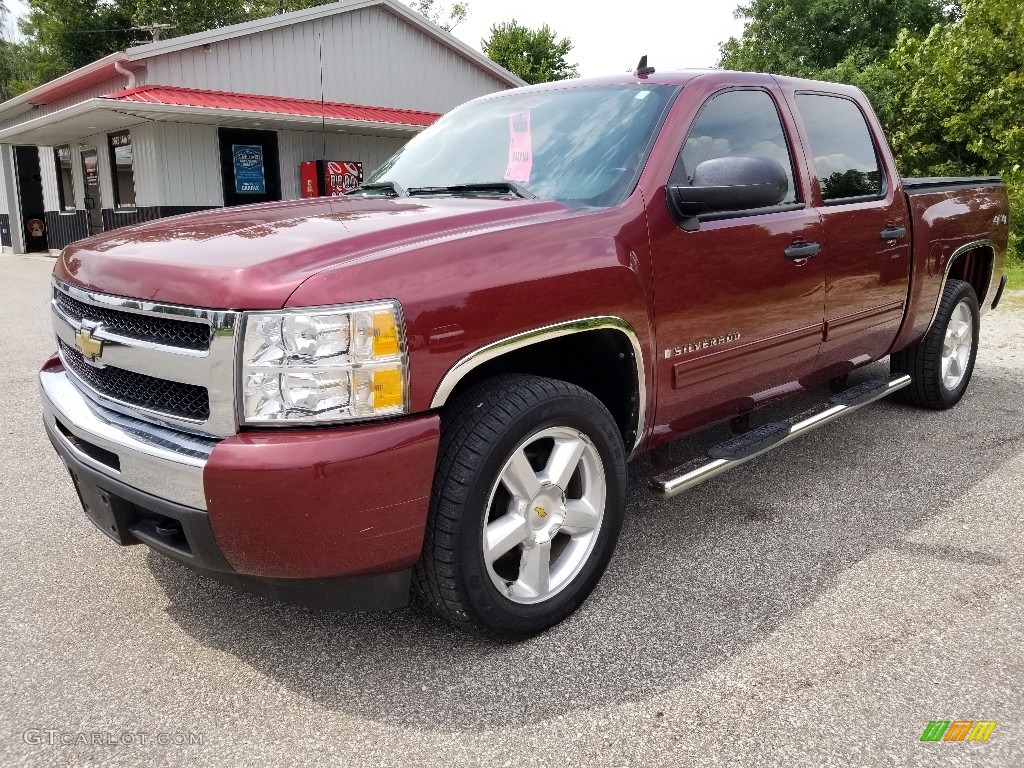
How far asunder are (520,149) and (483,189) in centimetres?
29

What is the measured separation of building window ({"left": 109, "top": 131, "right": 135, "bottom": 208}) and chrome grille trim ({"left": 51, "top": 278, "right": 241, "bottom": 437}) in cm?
1580

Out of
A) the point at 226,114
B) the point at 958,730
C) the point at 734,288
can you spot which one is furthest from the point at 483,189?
the point at 226,114

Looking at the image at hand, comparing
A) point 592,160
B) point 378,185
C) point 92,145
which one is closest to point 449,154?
point 378,185

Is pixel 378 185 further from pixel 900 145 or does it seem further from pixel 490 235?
pixel 900 145

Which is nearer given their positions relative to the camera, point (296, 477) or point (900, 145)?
point (296, 477)

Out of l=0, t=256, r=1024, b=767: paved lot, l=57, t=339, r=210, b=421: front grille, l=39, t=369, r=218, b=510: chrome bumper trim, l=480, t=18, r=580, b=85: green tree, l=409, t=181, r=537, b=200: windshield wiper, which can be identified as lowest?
l=0, t=256, r=1024, b=767: paved lot

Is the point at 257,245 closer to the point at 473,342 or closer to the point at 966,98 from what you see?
the point at 473,342

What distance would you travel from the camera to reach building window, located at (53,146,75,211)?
20.0 m

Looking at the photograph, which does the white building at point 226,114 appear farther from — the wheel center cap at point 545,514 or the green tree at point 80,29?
the green tree at point 80,29

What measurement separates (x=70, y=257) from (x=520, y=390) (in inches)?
64.9

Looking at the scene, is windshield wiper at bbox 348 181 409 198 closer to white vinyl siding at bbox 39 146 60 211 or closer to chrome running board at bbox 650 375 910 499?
chrome running board at bbox 650 375 910 499

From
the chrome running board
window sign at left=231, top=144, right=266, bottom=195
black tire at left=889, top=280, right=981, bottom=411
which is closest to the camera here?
the chrome running board

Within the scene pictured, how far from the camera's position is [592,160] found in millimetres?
3064

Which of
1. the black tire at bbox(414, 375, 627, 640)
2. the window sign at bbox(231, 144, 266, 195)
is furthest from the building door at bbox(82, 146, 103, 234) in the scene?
the black tire at bbox(414, 375, 627, 640)
